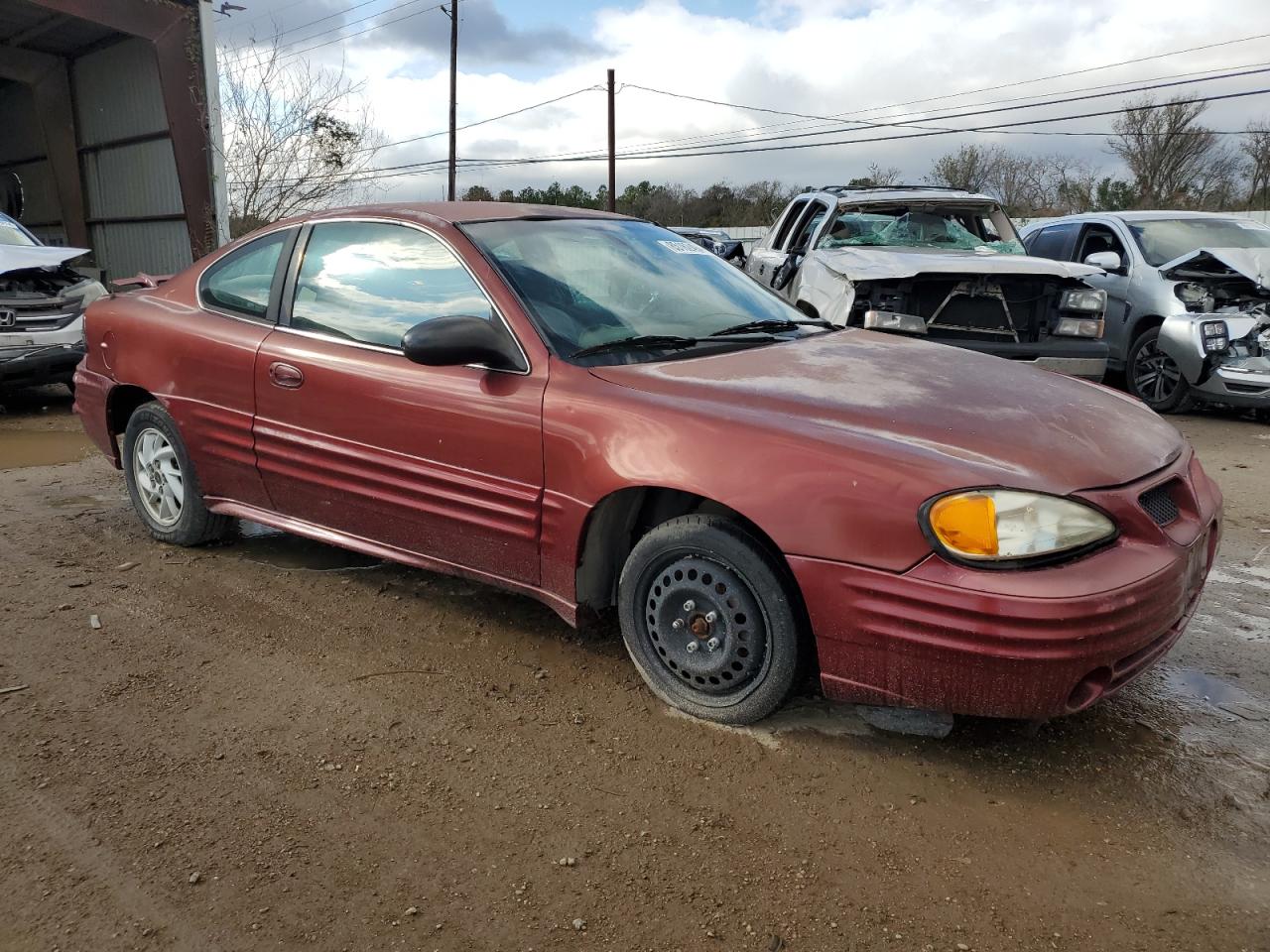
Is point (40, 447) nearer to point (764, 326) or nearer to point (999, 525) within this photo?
point (764, 326)

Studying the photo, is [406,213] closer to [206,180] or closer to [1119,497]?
[1119,497]

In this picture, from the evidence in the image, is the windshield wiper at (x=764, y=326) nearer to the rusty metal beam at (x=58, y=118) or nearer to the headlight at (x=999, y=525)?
the headlight at (x=999, y=525)

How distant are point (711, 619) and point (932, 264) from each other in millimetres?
4939

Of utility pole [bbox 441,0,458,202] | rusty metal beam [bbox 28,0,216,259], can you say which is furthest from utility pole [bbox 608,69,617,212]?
rusty metal beam [bbox 28,0,216,259]

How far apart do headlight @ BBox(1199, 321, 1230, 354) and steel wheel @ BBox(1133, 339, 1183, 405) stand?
384 millimetres

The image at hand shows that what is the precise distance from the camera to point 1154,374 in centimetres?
870

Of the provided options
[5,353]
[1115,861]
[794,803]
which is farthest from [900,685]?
[5,353]

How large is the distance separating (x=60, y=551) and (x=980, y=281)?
602cm

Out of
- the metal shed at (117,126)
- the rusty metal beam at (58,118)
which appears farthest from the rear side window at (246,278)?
the rusty metal beam at (58,118)

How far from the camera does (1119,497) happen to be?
8.39ft

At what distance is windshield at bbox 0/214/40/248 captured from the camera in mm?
9555

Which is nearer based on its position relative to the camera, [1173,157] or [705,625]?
[705,625]

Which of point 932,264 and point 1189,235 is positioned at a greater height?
point 1189,235

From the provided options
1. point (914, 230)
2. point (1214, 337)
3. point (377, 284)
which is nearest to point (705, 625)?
point (377, 284)
